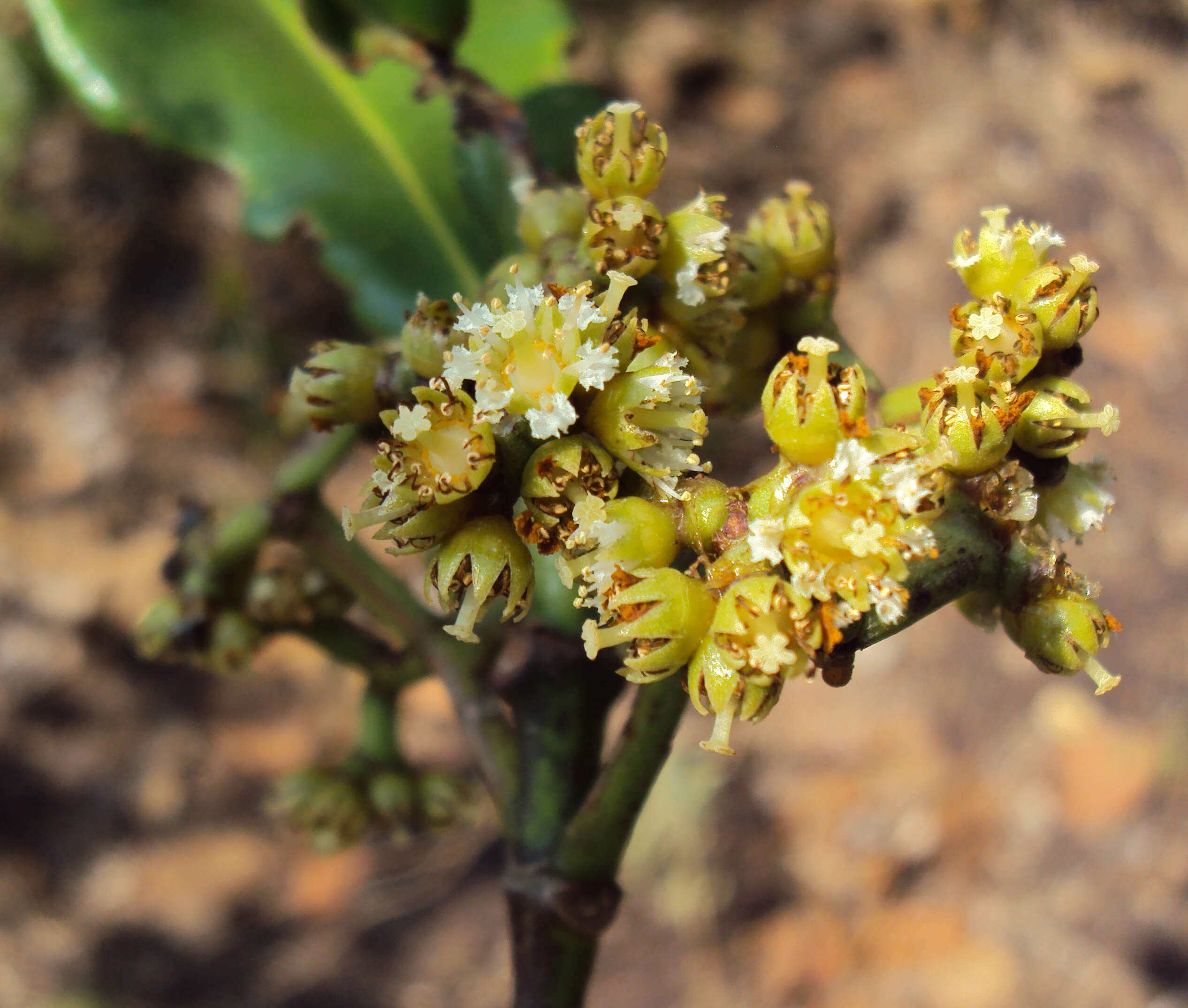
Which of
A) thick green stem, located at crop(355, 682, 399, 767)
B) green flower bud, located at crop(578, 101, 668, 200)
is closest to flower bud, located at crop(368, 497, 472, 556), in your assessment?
green flower bud, located at crop(578, 101, 668, 200)

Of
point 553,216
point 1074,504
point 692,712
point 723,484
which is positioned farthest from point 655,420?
point 692,712

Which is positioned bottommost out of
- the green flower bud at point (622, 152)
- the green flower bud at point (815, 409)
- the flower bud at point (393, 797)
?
the flower bud at point (393, 797)

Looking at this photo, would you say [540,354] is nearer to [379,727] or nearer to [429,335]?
[429,335]

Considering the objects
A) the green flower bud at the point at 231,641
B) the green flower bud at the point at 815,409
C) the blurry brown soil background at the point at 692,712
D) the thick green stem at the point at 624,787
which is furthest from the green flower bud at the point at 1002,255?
the blurry brown soil background at the point at 692,712

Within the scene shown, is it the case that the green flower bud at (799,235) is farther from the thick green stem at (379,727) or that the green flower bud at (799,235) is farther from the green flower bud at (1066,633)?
the thick green stem at (379,727)

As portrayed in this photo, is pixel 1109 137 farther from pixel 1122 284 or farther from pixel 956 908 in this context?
pixel 956 908

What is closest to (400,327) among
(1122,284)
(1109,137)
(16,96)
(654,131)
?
(654,131)
